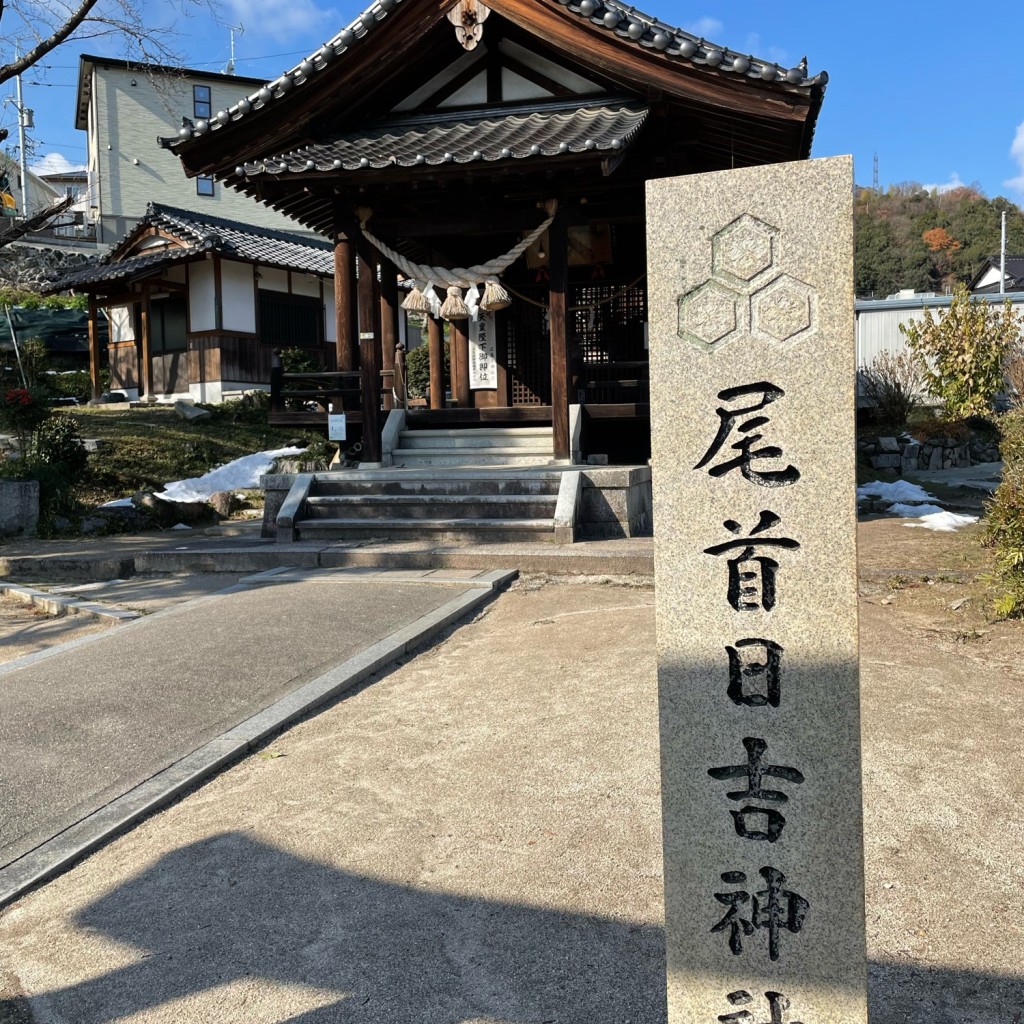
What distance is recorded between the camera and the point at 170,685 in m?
5.18

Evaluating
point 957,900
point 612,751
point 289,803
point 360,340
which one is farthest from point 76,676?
point 360,340

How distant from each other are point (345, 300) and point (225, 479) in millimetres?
4605

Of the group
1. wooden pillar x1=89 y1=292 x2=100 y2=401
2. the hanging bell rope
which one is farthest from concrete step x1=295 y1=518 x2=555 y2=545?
wooden pillar x1=89 y1=292 x2=100 y2=401

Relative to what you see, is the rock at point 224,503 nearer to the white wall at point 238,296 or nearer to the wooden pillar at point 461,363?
the wooden pillar at point 461,363

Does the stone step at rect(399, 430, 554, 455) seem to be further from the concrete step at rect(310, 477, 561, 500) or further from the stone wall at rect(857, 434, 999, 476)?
the stone wall at rect(857, 434, 999, 476)

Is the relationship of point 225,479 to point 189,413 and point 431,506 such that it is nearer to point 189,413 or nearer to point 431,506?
point 189,413

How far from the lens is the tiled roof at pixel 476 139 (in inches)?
396

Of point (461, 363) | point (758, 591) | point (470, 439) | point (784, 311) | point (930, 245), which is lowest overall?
point (758, 591)

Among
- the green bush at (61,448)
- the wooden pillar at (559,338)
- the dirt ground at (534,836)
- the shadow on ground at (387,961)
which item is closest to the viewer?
the shadow on ground at (387,961)

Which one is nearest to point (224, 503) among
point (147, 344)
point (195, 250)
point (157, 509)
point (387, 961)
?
point (157, 509)

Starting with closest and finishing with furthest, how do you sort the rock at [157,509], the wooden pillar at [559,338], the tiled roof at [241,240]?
the wooden pillar at [559,338] < the rock at [157,509] < the tiled roof at [241,240]

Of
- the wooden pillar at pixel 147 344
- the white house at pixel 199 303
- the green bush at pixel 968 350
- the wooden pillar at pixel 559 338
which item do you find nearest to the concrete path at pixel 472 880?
the wooden pillar at pixel 559 338

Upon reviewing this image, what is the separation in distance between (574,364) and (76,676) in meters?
8.05

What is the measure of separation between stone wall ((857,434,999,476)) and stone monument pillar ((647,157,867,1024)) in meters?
16.5
